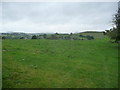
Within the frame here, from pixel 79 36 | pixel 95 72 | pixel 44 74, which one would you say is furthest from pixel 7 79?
pixel 79 36

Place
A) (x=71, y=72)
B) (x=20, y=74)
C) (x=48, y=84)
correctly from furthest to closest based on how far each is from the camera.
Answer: (x=71, y=72) → (x=20, y=74) → (x=48, y=84)

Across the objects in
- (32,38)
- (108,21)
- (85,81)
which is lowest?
(85,81)

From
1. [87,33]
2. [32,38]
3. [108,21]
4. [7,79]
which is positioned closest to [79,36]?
[87,33]

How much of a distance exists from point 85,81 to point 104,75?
105 cm

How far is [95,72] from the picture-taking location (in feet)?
20.1

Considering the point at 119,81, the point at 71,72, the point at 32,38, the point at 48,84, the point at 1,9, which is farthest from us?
the point at 32,38

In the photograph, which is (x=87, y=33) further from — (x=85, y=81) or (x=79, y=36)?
(x=85, y=81)

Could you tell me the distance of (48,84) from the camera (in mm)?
4738

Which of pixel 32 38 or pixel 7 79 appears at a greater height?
pixel 32 38

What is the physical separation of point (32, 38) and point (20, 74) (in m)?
16.5

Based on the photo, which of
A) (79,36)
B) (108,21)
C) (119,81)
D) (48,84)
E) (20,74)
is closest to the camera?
(48,84)

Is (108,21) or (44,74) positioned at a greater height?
(108,21)

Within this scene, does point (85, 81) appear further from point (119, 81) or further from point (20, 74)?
point (20, 74)

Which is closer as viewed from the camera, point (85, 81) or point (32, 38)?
point (85, 81)
